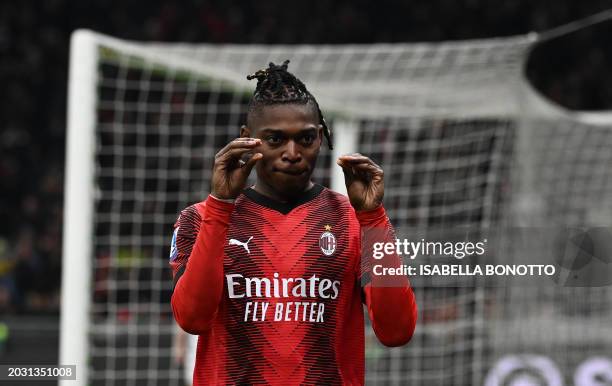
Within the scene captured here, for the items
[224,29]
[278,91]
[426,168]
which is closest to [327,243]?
[278,91]

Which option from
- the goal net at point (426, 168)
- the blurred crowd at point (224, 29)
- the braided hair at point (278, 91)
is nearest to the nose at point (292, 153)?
the braided hair at point (278, 91)

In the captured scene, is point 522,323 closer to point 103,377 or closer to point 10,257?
point 103,377

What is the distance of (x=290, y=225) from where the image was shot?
89.5 inches

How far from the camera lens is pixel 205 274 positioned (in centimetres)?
211

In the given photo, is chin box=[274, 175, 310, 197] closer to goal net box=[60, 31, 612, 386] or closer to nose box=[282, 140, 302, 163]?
nose box=[282, 140, 302, 163]

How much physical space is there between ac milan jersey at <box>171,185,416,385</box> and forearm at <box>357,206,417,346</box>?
2 cm

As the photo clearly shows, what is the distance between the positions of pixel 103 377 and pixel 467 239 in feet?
8.35

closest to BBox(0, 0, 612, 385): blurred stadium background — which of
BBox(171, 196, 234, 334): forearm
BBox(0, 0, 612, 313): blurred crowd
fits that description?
BBox(0, 0, 612, 313): blurred crowd

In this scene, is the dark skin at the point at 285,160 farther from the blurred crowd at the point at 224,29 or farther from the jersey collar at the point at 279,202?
the blurred crowd at the point at 224,29

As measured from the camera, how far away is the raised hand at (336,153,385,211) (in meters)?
2.15

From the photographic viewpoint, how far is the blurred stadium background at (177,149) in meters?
5.54

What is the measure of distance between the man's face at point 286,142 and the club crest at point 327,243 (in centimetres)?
12

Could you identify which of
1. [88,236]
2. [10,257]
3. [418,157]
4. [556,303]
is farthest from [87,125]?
[10,257]

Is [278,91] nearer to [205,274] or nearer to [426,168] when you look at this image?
[205,274]
